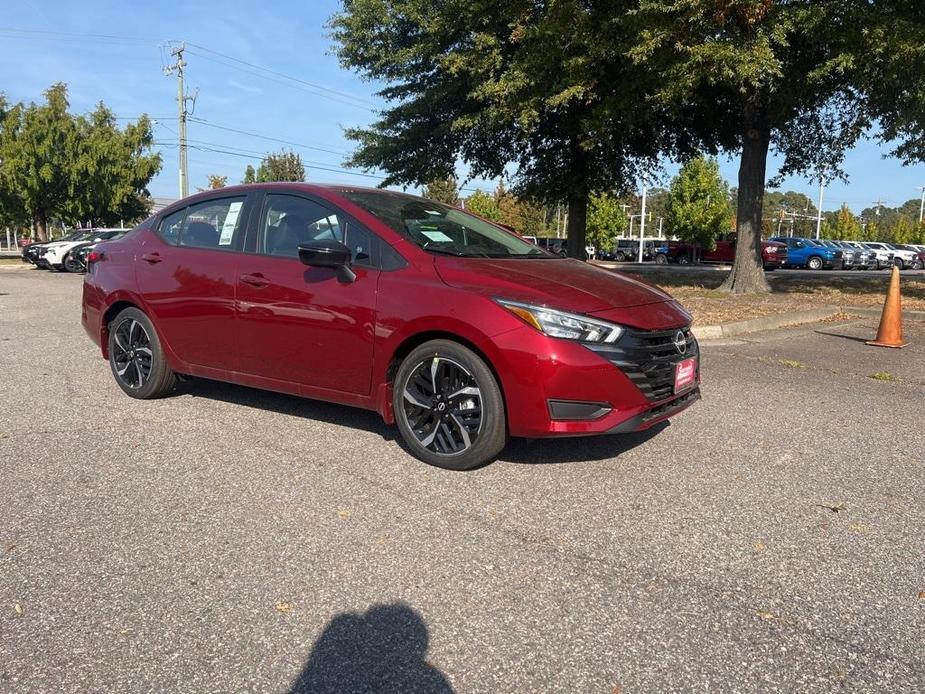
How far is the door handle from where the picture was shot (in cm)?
484

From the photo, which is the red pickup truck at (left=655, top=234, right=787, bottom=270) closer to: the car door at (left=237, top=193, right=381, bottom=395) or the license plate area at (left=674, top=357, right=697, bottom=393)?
the license plate area at (left=674, top=357, right=697, bottom=393)

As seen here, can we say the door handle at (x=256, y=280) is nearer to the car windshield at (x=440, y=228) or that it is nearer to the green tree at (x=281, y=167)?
the car windshield at (x=440, y=228)

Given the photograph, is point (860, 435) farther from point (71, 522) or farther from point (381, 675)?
point (71, 522)

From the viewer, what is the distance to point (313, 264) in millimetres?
4453

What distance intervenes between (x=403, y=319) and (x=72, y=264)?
2495 centimetres

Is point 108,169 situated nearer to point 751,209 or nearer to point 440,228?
point 751,209

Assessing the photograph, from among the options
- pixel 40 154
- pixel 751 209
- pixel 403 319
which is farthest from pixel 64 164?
pixel 403 319

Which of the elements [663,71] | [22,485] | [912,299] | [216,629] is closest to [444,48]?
[663,71]

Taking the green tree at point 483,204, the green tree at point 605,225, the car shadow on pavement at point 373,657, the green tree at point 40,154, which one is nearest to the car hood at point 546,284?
the car shadow on pavement at point 373,657

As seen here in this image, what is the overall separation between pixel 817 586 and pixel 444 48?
17645 millimetres

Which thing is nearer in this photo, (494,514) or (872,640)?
(872,640)

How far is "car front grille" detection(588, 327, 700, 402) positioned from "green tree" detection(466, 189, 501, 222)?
55.4 metres

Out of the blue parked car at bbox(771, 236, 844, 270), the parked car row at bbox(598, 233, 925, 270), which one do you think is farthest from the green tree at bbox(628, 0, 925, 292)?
the blue parked car at bbox(771, 236, 844, 270)

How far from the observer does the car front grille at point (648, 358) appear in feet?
12.9
